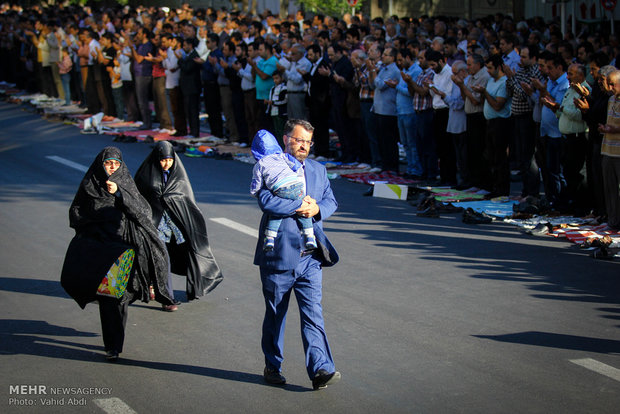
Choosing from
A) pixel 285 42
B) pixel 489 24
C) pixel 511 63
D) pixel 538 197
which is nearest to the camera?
pixel 538 197

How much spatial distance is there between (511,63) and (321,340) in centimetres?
1014

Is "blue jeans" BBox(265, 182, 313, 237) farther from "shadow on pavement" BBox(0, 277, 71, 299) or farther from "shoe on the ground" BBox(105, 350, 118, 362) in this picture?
"shadow on pavement" BBox(0, 277, 71, 299)

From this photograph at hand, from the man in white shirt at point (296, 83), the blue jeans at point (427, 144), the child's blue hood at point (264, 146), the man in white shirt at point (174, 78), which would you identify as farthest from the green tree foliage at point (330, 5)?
the child's blue hood at point (264, 146)

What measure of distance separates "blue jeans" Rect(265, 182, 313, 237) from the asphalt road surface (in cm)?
116

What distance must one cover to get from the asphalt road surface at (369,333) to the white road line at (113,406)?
0.02m

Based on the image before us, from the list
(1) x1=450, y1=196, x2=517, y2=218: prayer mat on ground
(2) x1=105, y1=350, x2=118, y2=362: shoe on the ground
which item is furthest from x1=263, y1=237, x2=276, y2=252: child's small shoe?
(1) x1=450, y1=196, x2=517, y2=218: prayer mat on ground

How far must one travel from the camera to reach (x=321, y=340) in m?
6.30

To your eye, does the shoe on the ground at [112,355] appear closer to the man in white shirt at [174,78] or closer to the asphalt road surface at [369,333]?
the asphalt road surface at [369,333]

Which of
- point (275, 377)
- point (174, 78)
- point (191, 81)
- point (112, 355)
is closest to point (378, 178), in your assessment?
point (191, 81)

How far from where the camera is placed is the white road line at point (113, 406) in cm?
606

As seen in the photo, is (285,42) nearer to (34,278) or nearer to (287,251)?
(34,278)

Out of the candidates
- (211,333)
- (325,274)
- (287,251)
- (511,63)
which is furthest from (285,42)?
(287,251)

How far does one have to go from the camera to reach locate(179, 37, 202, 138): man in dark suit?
2047cm

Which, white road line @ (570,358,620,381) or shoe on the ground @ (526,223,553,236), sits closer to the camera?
white road line @ (570,358,620,381)
